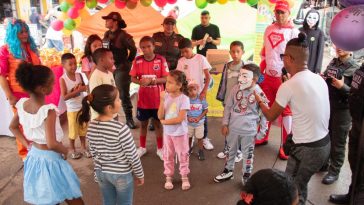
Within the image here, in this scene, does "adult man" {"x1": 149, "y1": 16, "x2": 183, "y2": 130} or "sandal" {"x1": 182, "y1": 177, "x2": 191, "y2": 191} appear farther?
"adult man" {"x1": 149, "y1": 16, "x2": 183, "y2": 130}

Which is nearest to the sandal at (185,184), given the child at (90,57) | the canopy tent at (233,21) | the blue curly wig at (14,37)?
the child at (90,57)

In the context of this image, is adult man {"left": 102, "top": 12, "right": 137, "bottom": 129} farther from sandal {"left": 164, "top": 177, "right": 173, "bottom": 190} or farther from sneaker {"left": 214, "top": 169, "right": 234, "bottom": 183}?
sneaker {"left": 214, "top": 169, "right": 234, "bottom": 183}

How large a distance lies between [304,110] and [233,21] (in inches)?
215

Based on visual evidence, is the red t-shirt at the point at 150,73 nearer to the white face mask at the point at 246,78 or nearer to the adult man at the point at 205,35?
the white face mask at the point at 246,78

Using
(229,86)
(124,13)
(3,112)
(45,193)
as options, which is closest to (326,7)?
(124,13)


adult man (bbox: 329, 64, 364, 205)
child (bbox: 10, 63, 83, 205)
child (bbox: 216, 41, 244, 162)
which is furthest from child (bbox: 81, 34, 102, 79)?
adult man (bbox: 329, 64, 364, 205)

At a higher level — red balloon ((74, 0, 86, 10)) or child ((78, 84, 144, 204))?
red balloon ((74, 0, 86, 10))

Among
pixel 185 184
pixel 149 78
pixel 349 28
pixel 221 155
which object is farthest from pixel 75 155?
pixel 349 28

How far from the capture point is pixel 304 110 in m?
2.46

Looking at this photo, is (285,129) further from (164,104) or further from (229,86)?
(164,104)

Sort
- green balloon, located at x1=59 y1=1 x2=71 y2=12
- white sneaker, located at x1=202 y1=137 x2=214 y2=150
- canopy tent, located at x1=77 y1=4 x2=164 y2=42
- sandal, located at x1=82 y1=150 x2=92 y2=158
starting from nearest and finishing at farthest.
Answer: sandal, located at x1=82 y1=150 x2=92 y2=158, white sneaker, located at x1=202 y1=137 x2=214 y2=150, green balloon, located at x1=59 y1=1 x2=71 y2=12, canopy tent, located at x1=77 y1=4 x2=164 y2=42

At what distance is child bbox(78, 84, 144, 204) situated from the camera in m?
2.42

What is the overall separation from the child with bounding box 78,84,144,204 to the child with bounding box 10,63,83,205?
0.86ft

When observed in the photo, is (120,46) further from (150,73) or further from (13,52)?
(13,52)
